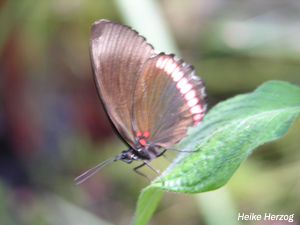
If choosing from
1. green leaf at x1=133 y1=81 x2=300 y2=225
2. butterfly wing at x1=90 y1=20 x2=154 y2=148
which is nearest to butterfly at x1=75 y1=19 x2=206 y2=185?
butterfly wing at x1=90 y1=20 x2=154 y2=148

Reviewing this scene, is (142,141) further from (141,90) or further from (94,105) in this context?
(94,105)

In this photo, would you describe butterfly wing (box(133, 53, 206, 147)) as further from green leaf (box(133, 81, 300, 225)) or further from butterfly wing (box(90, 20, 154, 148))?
green leaf (box(133, 81, 300, 225))

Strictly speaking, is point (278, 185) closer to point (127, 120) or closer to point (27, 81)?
point (127, 120)

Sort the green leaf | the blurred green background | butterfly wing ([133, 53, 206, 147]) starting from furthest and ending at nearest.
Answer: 1. the blurred green background
2. butterfly wing ([133, 53, 206, 147])
3. the green leaf

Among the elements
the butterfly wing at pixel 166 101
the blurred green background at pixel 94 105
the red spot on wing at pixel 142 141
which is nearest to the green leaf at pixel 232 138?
the butterfly wing at pixel 166 101

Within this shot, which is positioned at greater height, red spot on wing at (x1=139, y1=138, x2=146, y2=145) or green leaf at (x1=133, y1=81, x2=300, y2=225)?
green leaf at (x1=133, y1=81, x2=300, y2=225)

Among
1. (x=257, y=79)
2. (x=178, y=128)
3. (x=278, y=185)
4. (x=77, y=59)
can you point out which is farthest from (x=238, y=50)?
(x=178, y=128)

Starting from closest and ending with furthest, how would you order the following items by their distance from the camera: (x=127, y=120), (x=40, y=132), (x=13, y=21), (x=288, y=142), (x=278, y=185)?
(x=127, y=120) < (x=278, y=185) < (x=288, y=142) < (x=13, y=21) < (x=40, y=132)
